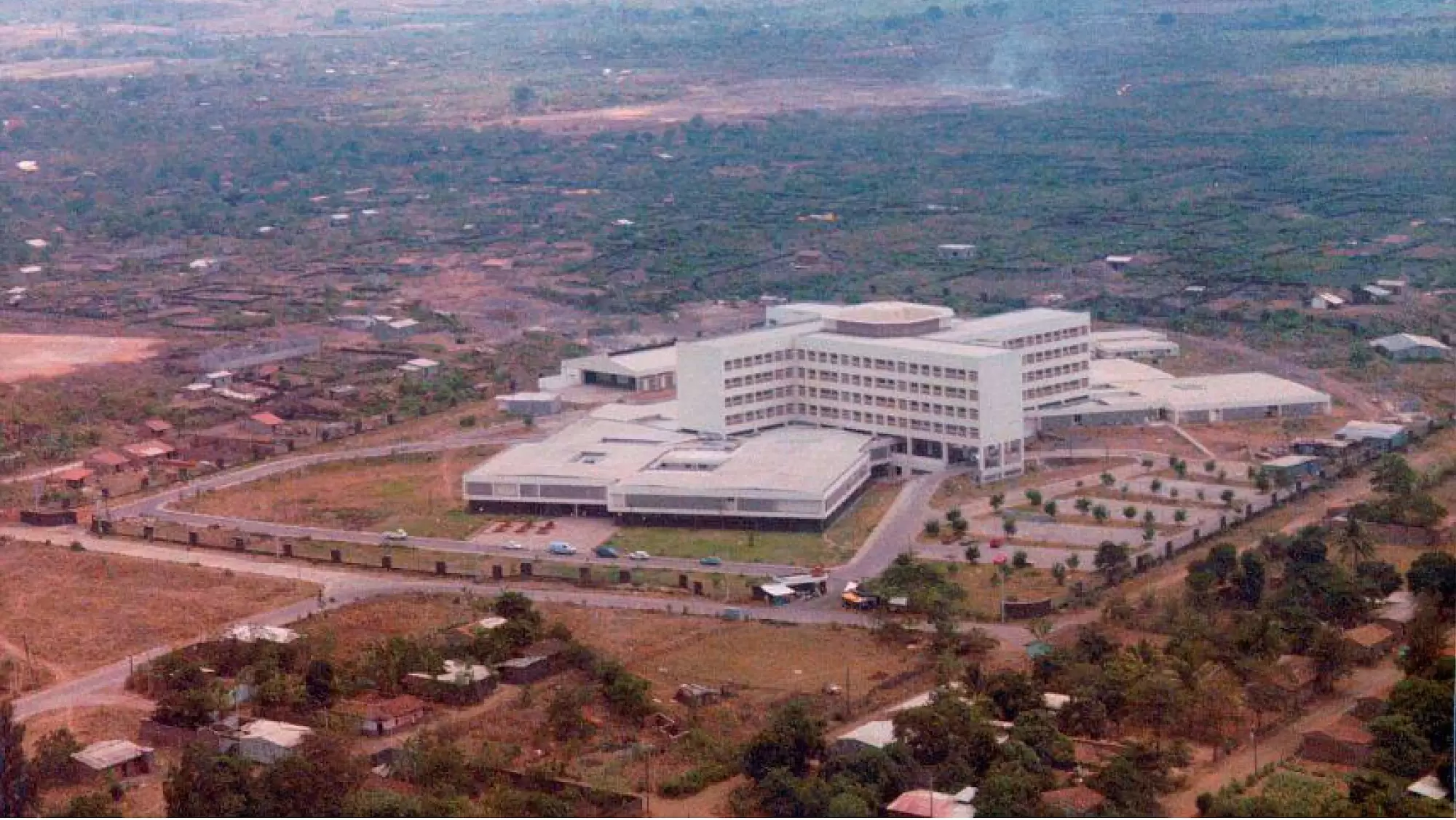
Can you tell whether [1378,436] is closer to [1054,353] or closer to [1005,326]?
[1054,353]

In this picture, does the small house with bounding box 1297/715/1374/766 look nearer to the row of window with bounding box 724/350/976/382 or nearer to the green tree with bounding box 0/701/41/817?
the green tree with bounding box 0/701/41/817

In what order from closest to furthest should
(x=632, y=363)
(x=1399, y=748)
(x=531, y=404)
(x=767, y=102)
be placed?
(x=1399, y=748) < (x=531, y=404) < (x=632, y=363) < (x=767, y=102)

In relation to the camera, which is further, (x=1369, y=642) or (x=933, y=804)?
(x=1369, y=642)

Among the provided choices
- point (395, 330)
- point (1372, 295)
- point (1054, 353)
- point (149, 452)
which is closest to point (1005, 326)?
point (1054, 353)

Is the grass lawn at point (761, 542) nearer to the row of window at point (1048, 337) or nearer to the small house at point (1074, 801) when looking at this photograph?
the row of window at point (1048, 337)

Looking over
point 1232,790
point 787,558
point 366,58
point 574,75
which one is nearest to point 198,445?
point 787,558

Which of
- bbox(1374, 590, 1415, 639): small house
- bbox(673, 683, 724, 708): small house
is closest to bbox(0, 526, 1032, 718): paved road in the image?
bbox(673, 683, 724, 708): small house

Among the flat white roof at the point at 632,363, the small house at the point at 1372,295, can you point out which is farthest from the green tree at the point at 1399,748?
the small house at the point at 1372,295
